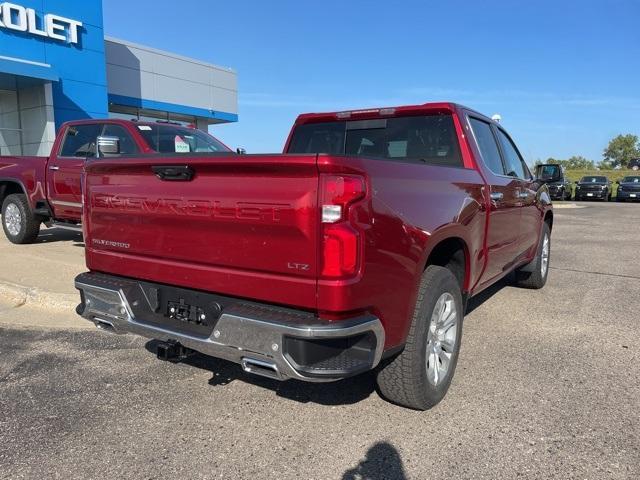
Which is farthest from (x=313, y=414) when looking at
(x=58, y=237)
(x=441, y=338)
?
(x=58, y=237)

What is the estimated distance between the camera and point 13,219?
8.99m

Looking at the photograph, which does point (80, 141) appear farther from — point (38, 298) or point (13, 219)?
point (38, 298)

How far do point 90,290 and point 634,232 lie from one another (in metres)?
14.1

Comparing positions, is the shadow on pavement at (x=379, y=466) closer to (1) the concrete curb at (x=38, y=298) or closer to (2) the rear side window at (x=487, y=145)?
(2) the rear side window at (x=487, y=145)

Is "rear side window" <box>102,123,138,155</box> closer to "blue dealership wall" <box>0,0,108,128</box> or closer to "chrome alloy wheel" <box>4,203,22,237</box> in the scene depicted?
"chrome alloy wheel" <box>4,203,22,237</box>

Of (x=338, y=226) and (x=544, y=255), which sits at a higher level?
(x=338, y=226)

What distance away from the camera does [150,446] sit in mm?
2873

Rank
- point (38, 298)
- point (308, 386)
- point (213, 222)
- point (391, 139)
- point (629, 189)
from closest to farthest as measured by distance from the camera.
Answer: point (213, 222)
point (308, 386)
point (391, 139)
point (38, 298)
point (629, 189)

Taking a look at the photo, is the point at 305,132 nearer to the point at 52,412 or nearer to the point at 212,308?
the point at 212,308

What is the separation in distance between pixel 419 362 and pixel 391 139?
2063mm

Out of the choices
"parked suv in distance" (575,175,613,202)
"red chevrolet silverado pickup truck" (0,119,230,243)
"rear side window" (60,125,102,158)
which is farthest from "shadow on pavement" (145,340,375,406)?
"parked suv in distance" (575,175,613,202)

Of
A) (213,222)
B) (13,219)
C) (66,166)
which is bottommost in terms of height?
(13,219)

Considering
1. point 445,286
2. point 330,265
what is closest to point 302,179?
point 330,265

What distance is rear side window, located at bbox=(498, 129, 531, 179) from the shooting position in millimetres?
5055
